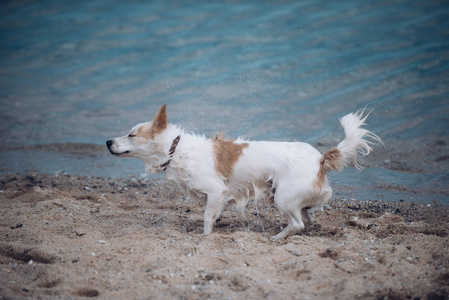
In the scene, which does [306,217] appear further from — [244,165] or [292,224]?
[244,165]

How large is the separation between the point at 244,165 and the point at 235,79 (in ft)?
21.8

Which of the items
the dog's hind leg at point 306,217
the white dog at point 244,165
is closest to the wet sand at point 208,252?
the dog's hind leg at point 306,217

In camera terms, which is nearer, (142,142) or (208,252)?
(208,252)

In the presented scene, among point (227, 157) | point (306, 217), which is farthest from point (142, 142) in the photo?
point (306, 217)

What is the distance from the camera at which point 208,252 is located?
407cm

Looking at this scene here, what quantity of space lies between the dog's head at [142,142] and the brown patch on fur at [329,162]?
1725 millimetres

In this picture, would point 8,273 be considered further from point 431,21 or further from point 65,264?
point 431,21

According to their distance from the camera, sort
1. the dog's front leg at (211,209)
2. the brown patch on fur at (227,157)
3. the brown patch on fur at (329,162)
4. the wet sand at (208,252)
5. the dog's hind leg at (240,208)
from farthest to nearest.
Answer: the dog's hind leg at (240,208) → the brown patch on fur at (227,157) → the dog's front leg at (211,209) → the brown patch on fur at (329,162) → the wet sand at (208,252)

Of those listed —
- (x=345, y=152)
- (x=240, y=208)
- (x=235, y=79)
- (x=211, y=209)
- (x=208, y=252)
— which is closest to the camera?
(x=208, y=252)

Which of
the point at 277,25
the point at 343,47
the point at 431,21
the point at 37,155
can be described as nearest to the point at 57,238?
the point at 37,155

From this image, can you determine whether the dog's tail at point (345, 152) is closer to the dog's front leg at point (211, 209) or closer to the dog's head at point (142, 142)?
the dog's front leg at point (211, 209)

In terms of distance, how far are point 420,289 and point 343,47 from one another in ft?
36.6

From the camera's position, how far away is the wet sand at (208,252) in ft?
11.4

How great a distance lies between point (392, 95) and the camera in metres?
10.5
